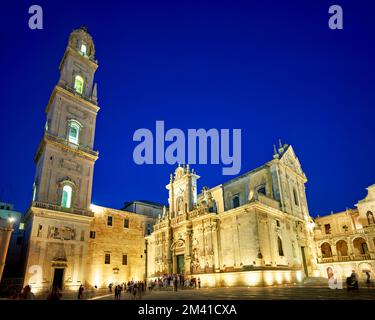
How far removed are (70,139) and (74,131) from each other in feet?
4.37

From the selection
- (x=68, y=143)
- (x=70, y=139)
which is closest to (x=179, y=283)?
(x=68, y=143)

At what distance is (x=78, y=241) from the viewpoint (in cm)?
2792

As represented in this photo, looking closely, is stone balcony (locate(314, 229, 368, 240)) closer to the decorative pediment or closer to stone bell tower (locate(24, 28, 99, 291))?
the decorative pediment

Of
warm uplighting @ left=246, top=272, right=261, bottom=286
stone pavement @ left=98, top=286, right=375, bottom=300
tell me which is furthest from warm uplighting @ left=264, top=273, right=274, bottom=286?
stone pavement @ left=98, top=286, right=375, bottom=300

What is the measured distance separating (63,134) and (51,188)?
6807 millimetres

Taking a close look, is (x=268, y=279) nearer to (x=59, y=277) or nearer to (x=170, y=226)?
(x=170, y=226)

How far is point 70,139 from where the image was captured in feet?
105

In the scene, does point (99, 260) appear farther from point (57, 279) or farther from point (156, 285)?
point (156, 285)

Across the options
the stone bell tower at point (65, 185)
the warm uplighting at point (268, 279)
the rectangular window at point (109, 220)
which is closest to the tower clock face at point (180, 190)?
the rectangular window at point (109, 220)

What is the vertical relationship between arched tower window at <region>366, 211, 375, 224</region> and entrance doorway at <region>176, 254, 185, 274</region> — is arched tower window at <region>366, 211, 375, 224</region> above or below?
above

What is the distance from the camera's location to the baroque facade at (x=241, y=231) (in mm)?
24828

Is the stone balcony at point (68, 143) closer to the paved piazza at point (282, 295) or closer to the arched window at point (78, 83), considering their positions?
the arched window at point (78, 83)

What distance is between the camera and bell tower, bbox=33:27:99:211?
28.5 meters
